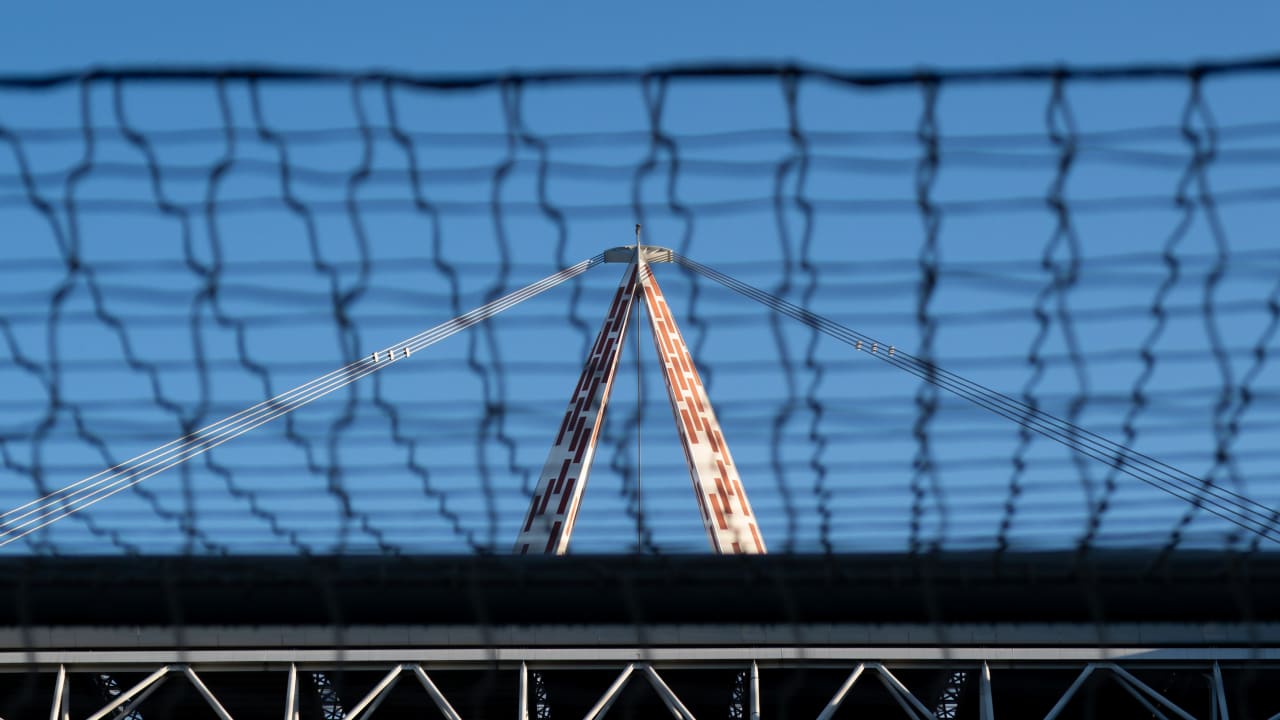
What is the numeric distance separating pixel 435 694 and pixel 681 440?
19.6ft

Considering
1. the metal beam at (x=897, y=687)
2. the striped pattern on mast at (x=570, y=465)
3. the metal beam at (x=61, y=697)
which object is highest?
the striped pattern on mast at (x=570, y=465)

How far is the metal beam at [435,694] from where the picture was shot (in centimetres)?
802

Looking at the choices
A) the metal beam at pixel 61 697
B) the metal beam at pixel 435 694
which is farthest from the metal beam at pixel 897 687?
the metal beam at pixel 61 697

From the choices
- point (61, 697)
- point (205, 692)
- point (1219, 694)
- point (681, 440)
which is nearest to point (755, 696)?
point (1219, 694)

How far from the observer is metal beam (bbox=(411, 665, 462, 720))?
8016mm

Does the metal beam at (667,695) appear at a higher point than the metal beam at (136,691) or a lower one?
higher

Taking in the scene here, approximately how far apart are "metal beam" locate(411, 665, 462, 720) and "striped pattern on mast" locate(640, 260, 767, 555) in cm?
541

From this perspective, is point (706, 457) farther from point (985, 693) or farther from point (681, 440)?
point (985, 693)

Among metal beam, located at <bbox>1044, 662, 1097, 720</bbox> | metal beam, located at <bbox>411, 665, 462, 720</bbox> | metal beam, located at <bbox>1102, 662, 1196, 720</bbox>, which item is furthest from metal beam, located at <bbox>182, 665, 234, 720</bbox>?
metal beam, located at <bbox>1102, 662, 1196, 720</bbox>

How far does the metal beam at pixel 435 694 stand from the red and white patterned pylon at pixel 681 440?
502 cm

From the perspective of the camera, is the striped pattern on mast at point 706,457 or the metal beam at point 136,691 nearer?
the metal beam at point 136,691

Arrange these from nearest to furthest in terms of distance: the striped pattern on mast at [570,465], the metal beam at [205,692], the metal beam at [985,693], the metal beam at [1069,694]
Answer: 1. the metal beam at [1069,694]
2. the metal beam at [985,693]
3. the metal beam at [205,692]
4. the striped pattern on mast at [570,465]

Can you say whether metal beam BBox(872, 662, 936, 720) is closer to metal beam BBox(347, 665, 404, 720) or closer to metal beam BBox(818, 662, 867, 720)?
metal beam BBox(818, 662, 867, 720)

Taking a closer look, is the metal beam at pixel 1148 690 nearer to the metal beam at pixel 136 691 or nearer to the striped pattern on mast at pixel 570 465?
the metal beam at pixel 136 691
